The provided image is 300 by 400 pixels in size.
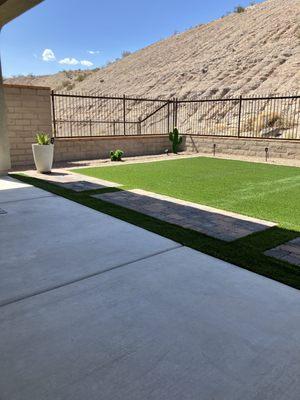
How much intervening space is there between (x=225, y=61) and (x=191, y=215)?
24.1 metres

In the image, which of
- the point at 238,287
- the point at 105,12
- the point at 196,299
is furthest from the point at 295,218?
the point at 105,12

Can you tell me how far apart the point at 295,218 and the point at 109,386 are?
12.8 feet

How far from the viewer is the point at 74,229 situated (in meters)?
4.44

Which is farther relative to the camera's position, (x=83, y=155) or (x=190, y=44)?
(x=190, y=44)

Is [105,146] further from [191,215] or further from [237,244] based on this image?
[237,244]

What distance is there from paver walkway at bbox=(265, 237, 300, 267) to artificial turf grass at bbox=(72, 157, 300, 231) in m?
0.64

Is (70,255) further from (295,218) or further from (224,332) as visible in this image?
(295,218)

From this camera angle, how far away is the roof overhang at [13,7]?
6.38 meters

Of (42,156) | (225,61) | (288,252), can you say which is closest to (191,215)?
(288,252)

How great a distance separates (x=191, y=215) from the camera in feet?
16.7

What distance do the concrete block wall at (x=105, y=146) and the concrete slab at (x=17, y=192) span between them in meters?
3.94

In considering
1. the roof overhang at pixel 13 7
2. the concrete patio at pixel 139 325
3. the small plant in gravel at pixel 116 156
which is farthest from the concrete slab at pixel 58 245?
the small plant in gravel at pixel 116 156

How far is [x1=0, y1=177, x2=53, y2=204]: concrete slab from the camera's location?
6.05 meters

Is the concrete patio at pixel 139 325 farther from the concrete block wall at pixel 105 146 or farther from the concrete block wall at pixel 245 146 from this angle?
the concrete block wall at pixel 245 146
